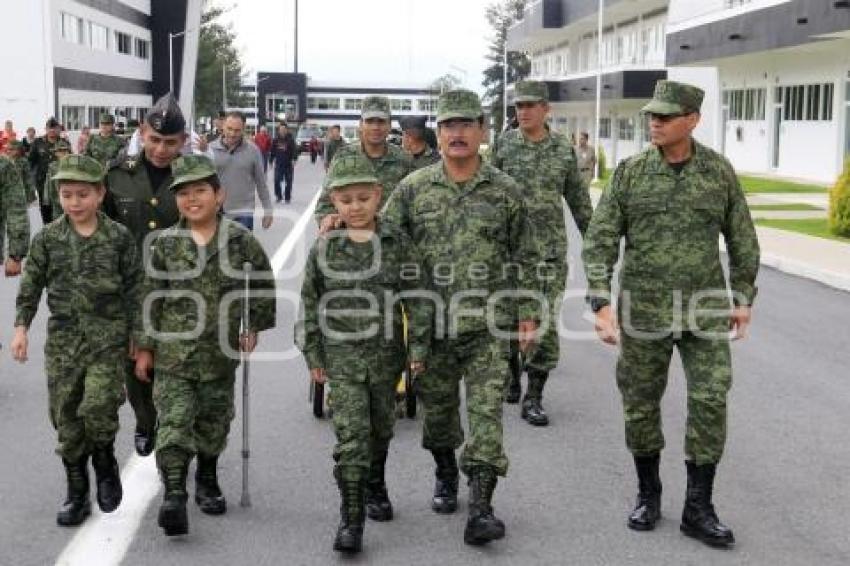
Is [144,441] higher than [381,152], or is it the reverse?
[381,152]

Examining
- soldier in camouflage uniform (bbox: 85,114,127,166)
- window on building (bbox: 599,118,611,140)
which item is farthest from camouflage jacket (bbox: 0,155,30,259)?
window on building (bbox: 599,118,611,140)

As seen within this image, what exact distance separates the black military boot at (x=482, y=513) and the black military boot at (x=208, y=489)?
1.17 meters

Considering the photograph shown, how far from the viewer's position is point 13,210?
7715 millimetres

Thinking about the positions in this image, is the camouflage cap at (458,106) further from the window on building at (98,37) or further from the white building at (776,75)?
the window on building at (98,37)

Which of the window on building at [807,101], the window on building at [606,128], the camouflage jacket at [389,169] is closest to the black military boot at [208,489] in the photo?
the camouflage jacket at [389,169]

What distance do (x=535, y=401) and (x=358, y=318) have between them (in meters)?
2.59

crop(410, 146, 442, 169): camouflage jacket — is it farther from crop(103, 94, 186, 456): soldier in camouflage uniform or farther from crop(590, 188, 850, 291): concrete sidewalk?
crop(590, 188, 850, 291): concrete sidewalk

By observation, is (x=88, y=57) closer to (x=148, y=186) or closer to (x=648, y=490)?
(x=148, y=186)

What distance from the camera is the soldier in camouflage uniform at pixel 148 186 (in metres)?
6.12

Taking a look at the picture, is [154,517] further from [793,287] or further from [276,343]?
[793,287]

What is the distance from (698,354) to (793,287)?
31.5 ft

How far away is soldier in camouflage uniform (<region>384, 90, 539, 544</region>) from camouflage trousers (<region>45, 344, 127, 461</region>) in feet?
4.58

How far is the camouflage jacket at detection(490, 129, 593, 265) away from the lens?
773cm

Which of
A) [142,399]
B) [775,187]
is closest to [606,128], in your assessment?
[775,187]
